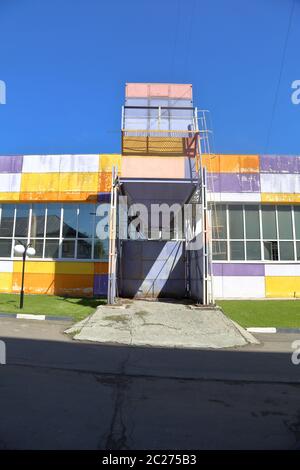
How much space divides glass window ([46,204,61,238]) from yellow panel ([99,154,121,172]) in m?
3.43

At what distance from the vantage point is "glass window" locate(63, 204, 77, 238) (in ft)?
69.0

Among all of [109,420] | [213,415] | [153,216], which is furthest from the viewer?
[153,216]

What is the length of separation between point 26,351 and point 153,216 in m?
13.5

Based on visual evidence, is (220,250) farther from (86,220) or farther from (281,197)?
(86,220)

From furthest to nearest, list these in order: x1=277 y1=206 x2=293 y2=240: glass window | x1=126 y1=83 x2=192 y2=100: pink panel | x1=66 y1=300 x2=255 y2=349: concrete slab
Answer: x1=277 y1=206 x2=293 y2=240: glass window, x1=126 y1=83 x2=192 y2=100: pink panel, x1=66 y1=300 x2=255 y2=349: concrete slab

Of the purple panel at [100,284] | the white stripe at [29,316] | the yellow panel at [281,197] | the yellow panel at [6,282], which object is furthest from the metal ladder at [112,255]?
the yellow panel at [281,197]

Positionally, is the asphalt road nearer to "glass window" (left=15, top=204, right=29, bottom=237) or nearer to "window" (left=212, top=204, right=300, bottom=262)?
"window" (left=212, top=204, right=300, bottom=262)

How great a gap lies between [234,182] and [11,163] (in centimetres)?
1318

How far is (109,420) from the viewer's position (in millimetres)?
4246

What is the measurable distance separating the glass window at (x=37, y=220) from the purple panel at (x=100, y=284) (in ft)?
13.8

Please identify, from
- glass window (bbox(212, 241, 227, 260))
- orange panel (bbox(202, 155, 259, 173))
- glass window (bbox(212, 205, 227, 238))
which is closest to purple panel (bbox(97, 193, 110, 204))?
orange panel (bbox(202, 155, 259, 173))

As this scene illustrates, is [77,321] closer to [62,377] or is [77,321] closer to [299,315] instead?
[62,377]

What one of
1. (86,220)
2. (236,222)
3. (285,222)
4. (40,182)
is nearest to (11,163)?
(40,182)
